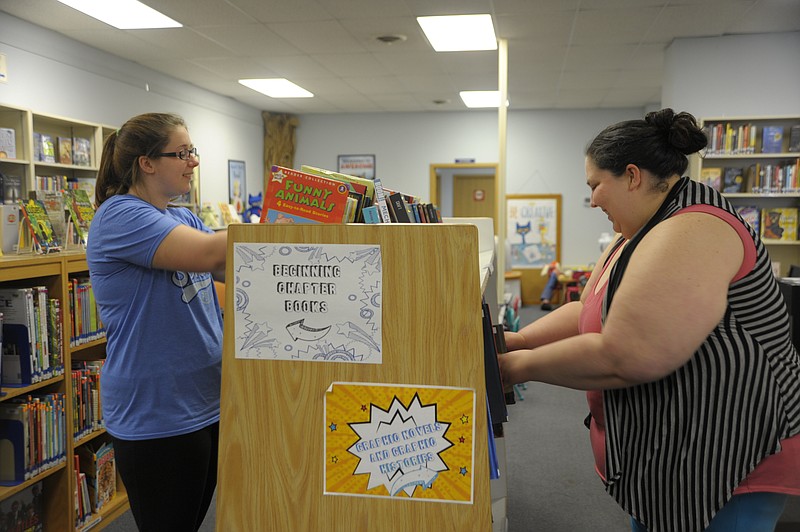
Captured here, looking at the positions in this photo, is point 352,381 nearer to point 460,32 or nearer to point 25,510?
point 25,510

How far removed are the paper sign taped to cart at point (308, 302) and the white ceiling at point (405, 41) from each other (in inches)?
152

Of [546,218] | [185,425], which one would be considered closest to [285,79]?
[546,218]

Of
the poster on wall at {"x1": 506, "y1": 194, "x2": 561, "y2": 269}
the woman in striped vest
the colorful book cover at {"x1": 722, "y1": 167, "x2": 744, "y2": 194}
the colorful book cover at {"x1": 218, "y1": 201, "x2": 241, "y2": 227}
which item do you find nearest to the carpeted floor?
the woman in striped vest

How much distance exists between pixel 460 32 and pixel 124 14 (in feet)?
9.00

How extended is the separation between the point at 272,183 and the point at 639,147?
75cm

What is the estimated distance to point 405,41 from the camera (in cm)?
569

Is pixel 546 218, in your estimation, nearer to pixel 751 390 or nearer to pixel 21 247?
pixel 21 247

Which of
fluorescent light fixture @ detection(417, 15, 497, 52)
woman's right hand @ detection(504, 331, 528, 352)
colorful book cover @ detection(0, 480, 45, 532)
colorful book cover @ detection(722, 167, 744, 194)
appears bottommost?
colorful book cover @ detection(0, 480, 45, 532)

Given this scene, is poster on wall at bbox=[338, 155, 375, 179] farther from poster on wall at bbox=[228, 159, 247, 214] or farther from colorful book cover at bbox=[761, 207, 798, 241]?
colorful book cover at bbox=[761, 207, 798, 241]

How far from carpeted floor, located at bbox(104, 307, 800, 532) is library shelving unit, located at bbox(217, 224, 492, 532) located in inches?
68.8

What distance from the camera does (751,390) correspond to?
1.19 m

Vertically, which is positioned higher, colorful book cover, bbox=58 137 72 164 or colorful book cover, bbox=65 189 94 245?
colorful book cover, bbox=58 137 72 164

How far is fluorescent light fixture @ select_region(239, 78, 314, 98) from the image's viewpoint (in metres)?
7.59

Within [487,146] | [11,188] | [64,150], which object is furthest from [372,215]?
[487,146]
